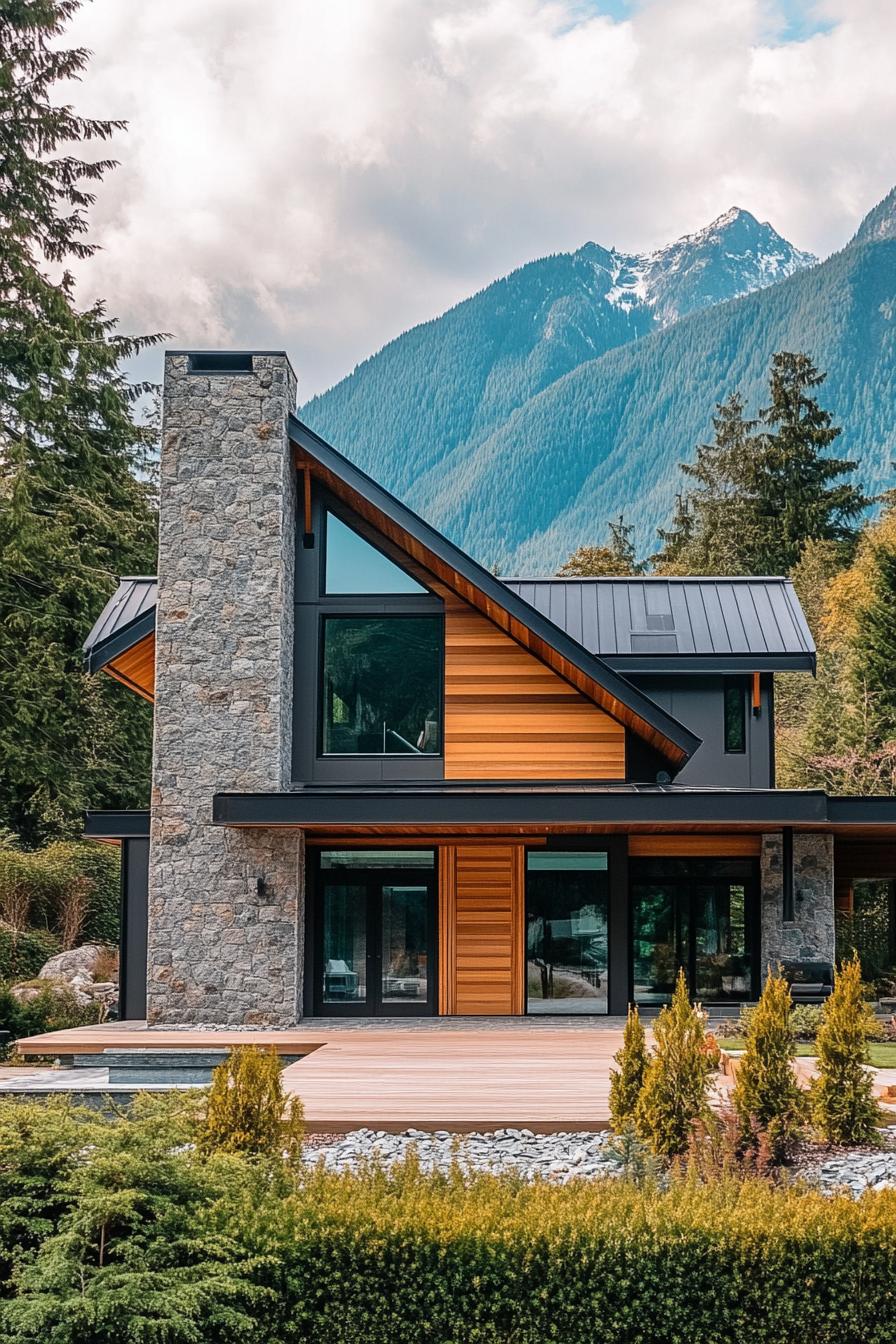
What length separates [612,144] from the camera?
3888cm

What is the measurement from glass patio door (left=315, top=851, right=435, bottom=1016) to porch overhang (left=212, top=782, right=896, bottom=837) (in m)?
1.29

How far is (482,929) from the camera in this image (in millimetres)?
16031

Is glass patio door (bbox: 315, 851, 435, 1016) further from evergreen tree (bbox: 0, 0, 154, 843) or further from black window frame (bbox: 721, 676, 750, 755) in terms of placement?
evergreen tree (bbox: 0, 0, 154, 843)

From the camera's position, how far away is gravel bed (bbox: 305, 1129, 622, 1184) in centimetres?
756

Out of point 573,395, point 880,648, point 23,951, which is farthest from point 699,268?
point 23,951

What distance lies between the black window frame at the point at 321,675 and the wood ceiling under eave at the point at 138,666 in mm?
1775

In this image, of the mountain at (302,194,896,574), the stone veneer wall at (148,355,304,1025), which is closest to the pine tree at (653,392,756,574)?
the stone veneer wall at (148,355,304,1025)

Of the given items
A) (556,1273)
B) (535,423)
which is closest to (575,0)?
(556,1273)

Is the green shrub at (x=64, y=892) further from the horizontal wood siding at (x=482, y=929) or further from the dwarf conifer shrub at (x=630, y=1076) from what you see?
the dwarf conifer shrub at (x=630, y=1076)

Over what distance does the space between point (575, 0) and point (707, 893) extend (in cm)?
1821

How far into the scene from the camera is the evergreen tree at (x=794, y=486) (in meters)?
45.3

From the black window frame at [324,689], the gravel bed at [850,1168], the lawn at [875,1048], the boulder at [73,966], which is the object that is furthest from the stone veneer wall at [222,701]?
the gravel bed at [850,1168]

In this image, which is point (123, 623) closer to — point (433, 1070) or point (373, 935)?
point (373, 935)

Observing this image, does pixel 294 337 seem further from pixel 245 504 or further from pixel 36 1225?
pixel 36 1225
